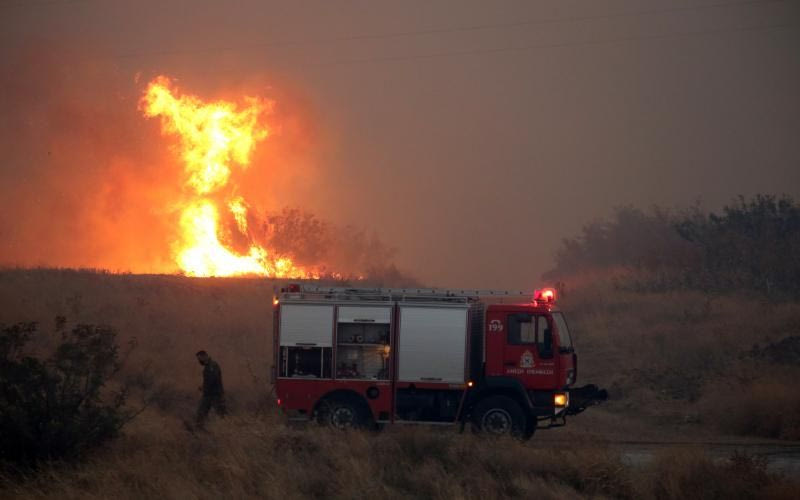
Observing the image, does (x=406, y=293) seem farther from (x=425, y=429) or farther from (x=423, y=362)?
(x=425, y=429)

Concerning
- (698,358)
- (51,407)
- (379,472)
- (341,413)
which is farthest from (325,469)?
(698,358)

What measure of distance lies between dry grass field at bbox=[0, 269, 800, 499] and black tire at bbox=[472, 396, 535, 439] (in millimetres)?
1004

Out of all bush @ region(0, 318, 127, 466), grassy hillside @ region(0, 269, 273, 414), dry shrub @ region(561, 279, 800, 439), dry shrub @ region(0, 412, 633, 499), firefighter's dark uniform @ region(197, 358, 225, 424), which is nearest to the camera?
dry shrub @ region(0, 412, 633, 499)

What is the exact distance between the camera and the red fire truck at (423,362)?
56.9 feet

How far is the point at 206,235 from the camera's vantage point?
168 feet

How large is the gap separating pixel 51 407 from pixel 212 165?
3868 centimetres

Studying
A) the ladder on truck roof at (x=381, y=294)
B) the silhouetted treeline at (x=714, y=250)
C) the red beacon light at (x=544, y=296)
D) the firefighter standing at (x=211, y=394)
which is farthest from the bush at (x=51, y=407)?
the silhouetted treeline at (x=714, y=250)

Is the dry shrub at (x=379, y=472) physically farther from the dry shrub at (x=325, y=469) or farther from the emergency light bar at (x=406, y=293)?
the emergency light bar at (x=406, y=293)

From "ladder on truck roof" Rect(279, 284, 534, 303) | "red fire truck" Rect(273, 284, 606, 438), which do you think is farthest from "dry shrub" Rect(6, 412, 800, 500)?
"ladder on truck roof" Rect(279, 284, 534, 303)

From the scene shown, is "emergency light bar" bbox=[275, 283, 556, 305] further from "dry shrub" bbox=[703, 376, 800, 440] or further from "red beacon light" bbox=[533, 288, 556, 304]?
"dry shrub" bbox=[703, 376, 800, 440]

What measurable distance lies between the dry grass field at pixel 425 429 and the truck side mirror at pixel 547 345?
66.8 inches

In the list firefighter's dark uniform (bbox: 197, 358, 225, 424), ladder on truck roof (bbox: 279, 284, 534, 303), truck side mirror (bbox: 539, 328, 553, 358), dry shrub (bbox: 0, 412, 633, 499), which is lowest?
dry shrub (bbox: 0, 412, 633, 499)

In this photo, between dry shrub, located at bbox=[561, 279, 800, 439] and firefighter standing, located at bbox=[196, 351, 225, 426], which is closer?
firefighter standing, located at bbox=[196, 351, 225, 426]

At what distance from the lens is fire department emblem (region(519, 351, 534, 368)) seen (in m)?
17.3
